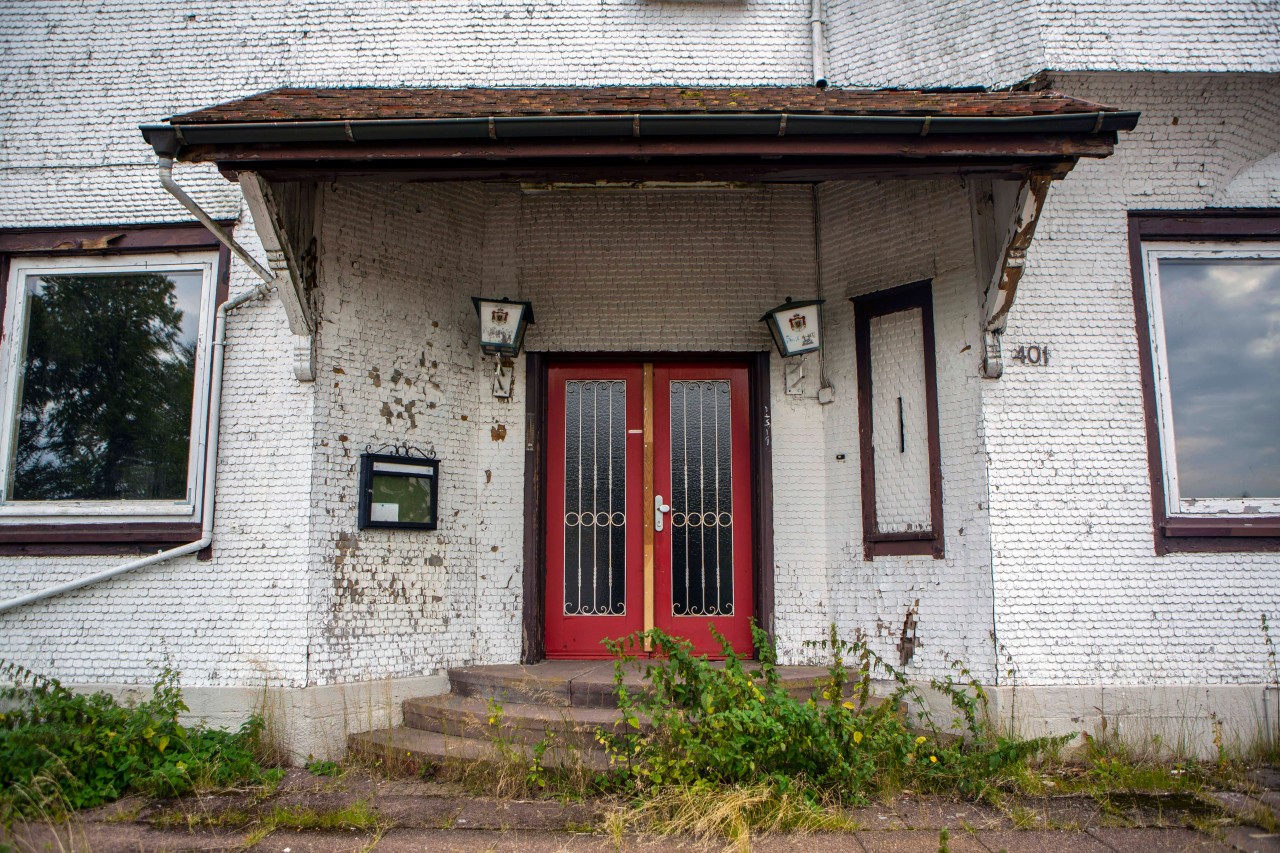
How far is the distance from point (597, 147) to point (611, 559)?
2.98 m

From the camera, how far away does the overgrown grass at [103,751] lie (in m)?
4.39

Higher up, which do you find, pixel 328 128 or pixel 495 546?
pixel 328 128

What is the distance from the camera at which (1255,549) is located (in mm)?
5273

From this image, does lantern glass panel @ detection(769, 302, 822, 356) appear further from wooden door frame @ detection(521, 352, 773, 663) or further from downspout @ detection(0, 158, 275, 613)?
downspout @ detection(0, 158, 275, 613)

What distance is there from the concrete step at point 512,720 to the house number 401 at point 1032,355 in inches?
126

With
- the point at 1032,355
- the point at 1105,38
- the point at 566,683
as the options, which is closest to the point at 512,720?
the point at 566,683

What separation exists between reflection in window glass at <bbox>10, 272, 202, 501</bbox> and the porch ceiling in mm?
1571

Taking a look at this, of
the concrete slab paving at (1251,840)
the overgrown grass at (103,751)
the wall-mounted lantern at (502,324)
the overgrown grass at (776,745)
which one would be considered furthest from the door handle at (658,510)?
the concrete slab paving at (1251,840)

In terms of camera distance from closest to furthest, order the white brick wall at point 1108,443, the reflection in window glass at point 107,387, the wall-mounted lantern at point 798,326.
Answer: the white brick wall at point 1108,443
the reflection in window glass at point 107,387
the wall-mounted lantern at point 798,326

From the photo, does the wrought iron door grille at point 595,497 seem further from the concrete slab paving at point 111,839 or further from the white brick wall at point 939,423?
the concrete slab paving at point 111,839

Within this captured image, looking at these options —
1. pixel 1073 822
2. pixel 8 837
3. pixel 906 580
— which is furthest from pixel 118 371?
pixel 1073 822

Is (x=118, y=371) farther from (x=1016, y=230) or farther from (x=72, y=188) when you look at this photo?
(x=1016, y=230)

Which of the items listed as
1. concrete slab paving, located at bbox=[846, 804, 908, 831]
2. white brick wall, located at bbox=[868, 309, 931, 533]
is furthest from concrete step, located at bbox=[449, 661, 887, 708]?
white brick wall, located at bbox=[868, 309, 931, 533]

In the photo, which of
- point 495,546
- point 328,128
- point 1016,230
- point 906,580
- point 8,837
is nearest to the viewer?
point 8,837
